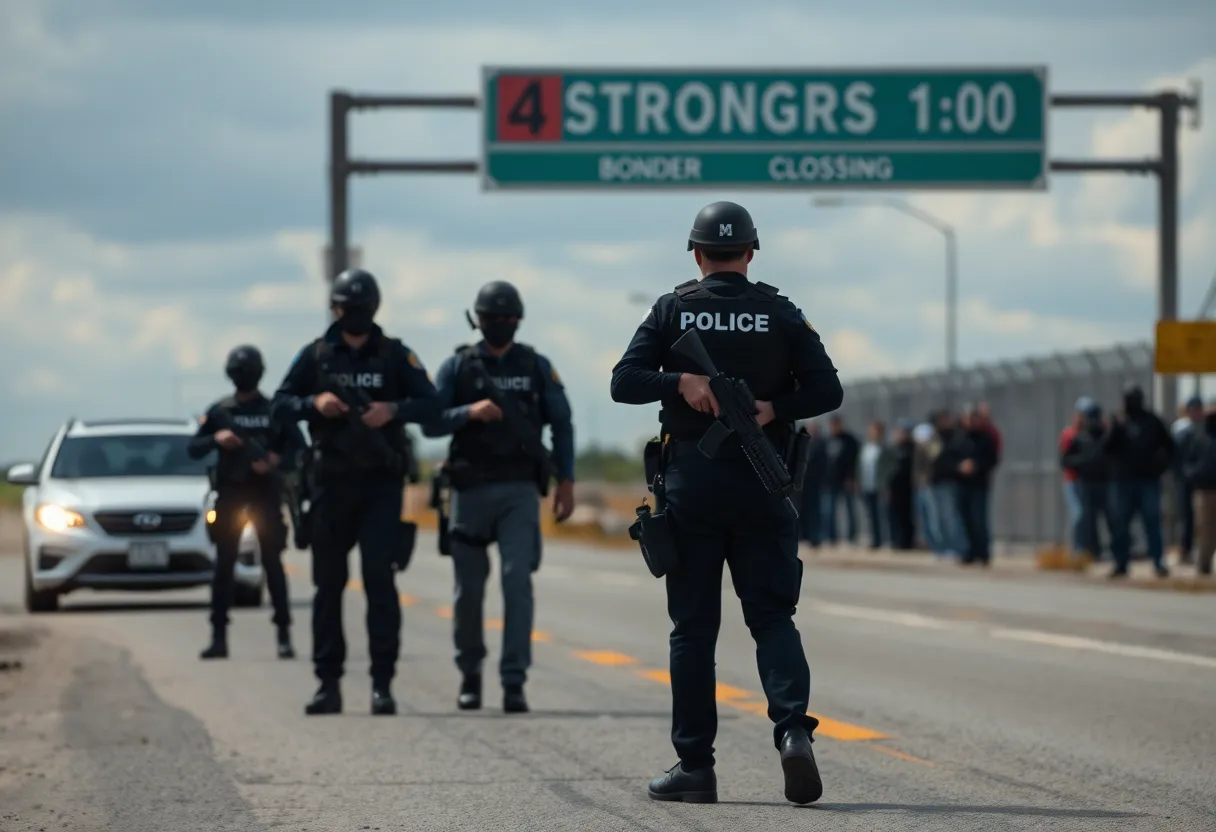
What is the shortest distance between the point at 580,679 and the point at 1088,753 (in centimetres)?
412

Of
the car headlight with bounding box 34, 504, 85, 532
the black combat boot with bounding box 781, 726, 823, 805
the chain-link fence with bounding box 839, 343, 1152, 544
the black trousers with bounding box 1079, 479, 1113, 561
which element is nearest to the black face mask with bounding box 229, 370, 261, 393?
the car headlight with bounding box 34, 504, 85, 532

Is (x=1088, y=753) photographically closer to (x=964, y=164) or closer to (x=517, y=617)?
(x=517, y=617)

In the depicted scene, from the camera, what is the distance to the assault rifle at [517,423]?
424 inches

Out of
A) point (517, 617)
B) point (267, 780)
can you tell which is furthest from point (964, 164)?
point (267, 780)

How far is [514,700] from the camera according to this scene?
10.8 meters

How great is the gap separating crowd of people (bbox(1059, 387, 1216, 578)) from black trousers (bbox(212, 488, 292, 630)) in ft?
36.2

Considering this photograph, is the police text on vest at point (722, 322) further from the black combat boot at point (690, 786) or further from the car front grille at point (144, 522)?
the car front grille at point (144, 522)

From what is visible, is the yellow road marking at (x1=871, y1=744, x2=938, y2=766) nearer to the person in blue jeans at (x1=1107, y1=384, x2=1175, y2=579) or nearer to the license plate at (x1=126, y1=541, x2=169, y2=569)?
the license plate at (x1=126, y1=541, x2=169, y2=569)

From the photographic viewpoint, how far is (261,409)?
46.5ft

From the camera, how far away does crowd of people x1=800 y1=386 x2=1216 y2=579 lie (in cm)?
2247

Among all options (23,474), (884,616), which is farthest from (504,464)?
(23,474)

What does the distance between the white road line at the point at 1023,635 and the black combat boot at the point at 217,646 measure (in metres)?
5.12

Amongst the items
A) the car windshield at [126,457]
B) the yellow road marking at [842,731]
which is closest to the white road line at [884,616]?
the car windshield at [126,457]

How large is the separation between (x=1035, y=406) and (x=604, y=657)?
18.3 m
